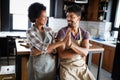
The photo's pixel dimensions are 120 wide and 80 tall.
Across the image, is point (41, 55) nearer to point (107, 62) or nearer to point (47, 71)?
point (47, 71)

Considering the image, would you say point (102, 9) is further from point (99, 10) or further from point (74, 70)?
point (74, 70)

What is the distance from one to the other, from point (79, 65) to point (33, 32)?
0.65m

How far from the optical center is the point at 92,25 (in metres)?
5.09

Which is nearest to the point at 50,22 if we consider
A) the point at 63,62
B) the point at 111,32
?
the point at 111,32

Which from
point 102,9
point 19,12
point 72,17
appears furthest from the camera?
point 19,12

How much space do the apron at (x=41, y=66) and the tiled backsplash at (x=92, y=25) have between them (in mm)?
3229

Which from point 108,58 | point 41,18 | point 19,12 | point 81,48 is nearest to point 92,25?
point 108,58

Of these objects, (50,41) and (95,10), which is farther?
(95,10)

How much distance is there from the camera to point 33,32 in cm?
165

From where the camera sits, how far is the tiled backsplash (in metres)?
4.62

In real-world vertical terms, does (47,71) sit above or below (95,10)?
below

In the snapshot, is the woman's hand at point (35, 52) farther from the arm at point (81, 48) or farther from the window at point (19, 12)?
the window at point (19, 12)

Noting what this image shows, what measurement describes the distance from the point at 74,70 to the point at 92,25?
11.5 feet

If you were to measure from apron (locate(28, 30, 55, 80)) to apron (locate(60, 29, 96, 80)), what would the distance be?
0.14m
